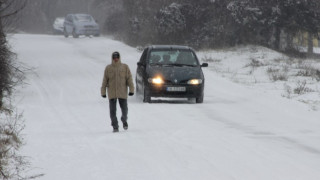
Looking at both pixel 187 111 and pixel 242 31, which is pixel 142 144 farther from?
pixel 242 31

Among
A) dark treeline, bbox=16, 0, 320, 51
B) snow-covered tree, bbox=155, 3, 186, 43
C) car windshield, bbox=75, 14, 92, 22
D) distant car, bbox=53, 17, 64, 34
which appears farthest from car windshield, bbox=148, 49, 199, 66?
distant car, bbox=53, 17, 64, 34

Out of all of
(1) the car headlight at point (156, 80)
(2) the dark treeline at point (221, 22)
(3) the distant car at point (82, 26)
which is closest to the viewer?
(1) the car headlight at point (156, 80)

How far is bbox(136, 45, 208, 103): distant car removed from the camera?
61.8 feet

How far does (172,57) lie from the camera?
20156 mm

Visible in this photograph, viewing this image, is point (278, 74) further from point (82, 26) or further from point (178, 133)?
point (82, 26)

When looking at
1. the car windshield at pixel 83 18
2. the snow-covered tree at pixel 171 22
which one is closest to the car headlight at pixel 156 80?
the snow-covered tree at pixel 171 22

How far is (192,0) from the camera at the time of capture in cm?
4028

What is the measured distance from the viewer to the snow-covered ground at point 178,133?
9484 mm

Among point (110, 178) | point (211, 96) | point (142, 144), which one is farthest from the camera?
point (211, 96)

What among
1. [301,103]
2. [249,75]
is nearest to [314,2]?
[249,75]

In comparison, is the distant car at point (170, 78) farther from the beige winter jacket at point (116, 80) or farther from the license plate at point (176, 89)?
the beige winter jacket at point (116, 80)

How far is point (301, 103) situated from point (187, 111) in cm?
376

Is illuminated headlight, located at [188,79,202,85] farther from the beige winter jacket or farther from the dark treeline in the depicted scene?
the dark treeline

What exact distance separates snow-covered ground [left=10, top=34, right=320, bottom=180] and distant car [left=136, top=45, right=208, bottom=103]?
41cm
